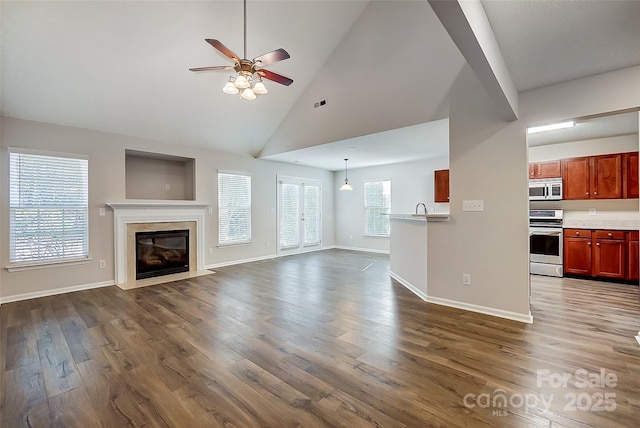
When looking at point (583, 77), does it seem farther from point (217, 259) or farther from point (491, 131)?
point (217, 259)

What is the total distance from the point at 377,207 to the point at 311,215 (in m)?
1.97

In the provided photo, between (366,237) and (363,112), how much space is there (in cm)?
460

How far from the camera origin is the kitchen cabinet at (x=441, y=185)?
6725mm

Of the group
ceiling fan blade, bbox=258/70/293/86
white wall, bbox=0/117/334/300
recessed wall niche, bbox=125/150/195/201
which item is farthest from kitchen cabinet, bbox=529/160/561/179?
recessed wall niche, bbox=125/150/195/201

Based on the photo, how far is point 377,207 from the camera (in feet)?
27.7

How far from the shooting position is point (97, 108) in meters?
4.35

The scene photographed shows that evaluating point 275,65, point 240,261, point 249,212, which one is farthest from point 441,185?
point 240,261

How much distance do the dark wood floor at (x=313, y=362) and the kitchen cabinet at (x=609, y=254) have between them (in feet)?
3.80

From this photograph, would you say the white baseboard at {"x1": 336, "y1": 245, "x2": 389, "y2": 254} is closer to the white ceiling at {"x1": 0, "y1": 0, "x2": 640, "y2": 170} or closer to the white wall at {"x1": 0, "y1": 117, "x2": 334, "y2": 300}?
the white wall at {"x1": 0, "y1": 117, "x2": 334, "y2": 300}

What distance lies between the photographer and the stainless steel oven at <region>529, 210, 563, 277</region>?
16.9ft

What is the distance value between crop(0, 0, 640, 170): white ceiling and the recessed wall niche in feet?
2.11

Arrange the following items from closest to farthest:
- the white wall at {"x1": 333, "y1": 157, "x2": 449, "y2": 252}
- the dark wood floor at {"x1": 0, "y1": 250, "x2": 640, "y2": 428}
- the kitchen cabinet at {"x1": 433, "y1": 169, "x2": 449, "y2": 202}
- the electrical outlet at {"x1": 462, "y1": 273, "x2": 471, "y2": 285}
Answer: the dark wood floor at {"x1": 0, "y1": 250, "x2": 640, "y2": 428} → the electrical outlet at {"x1": 462, "y1": 273, "x2": 471, "y2": 285} → the kitchen cabinet at {"x1": 433, "y1": 169, "x2": 449, "y2": 202} → the white wall at {"x1": 333, "y1": 157, "x2": 449, "y2": 252}

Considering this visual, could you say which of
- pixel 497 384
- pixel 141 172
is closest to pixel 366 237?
pixel 141 172

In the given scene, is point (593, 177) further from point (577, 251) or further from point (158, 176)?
point (158, 176)
